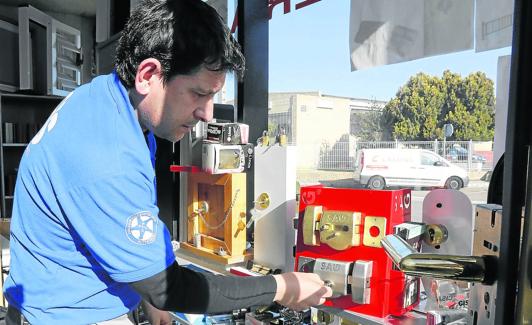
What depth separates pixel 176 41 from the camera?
86 centimetres

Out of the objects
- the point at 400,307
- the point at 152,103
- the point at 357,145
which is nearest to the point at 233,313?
the point at 400,307

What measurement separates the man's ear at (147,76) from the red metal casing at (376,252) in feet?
1.70

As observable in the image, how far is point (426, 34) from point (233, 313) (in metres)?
1.11

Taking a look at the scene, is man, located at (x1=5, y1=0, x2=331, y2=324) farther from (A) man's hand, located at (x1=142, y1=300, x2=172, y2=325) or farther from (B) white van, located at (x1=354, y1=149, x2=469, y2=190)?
(B) white van, located at (x1=354, y1=149, x2=469, y2=190)

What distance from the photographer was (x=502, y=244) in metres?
0.36

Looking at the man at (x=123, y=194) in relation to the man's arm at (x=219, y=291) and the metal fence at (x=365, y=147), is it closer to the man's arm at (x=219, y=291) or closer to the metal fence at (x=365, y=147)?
the man's arm at (x=219, y=291)

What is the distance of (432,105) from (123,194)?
9.70 metres

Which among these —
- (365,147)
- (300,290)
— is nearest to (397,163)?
(365,147)

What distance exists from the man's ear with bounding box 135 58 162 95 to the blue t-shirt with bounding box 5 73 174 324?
1.4 inches

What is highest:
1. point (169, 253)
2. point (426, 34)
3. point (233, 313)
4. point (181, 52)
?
point (426, 34)

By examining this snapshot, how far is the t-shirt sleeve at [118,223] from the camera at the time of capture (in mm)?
740

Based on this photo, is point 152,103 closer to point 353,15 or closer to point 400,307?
point 400,307

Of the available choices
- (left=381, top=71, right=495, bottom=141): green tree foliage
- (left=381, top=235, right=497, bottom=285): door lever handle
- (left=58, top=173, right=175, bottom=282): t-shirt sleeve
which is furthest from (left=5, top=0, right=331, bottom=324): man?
(left=381, top=71, right=495, bottom=141): green tree foliage

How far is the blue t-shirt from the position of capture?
2.46ft
